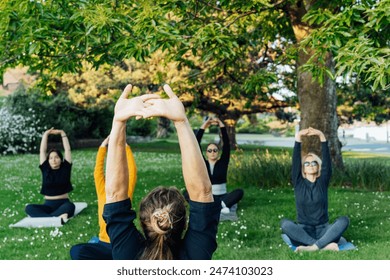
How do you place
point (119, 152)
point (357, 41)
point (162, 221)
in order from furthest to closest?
point (357, 41), point (162, 221), point (119, 152)

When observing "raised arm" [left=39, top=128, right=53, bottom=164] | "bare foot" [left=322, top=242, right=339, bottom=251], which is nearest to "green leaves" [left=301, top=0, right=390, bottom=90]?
"bare foot" [left=322, top=242, right=339, bottom=251]

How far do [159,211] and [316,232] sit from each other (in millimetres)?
5127

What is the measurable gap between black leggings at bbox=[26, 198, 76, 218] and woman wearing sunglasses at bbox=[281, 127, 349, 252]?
432cm

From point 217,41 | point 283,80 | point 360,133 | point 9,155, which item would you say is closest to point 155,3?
point 217,41

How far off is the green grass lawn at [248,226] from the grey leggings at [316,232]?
232 mm

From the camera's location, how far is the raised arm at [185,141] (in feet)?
7.30

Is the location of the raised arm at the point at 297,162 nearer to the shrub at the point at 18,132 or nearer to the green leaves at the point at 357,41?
the green leaves at the point at 357,41

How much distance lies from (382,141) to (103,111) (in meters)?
24.2

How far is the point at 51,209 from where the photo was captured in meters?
9.40

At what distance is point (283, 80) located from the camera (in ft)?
64.4

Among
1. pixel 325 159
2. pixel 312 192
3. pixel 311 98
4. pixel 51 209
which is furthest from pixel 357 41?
pixel 51 209

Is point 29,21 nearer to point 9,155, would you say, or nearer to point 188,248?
point 188,248

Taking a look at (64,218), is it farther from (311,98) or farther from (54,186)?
(311,98)

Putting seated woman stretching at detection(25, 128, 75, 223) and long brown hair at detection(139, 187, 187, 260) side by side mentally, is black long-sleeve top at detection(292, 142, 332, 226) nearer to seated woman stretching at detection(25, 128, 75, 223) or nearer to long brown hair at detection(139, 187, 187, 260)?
seated woman stretching at detection(25, 128, 75, 223)
